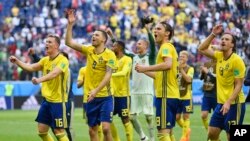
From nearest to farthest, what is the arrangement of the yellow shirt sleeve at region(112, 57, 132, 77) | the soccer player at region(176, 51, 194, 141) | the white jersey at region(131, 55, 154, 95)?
the yellow shirt sleeve at region(112, 57, 132, 77) → the white jersey at region(131, 55, 154, 95) → the soccer player at region(176, 51, 194, 141)

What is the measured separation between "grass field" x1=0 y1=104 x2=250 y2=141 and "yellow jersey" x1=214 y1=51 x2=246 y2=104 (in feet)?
20.3

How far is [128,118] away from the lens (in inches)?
765

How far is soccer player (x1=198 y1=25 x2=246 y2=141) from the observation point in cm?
1467

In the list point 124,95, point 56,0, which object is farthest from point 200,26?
point 124,95

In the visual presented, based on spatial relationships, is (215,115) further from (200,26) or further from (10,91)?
(200,26)

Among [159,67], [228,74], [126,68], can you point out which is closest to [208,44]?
[228,74]

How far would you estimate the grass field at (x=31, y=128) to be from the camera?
21625mm

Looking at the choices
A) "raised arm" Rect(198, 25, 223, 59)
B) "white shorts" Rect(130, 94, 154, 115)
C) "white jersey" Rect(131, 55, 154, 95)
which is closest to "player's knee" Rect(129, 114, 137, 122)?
"white shorts" Rect(130, 94, 154, 115)

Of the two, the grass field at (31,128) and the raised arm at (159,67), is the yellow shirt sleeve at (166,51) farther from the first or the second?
the grass field at (31,128)

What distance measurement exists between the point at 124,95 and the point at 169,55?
4.88 metres

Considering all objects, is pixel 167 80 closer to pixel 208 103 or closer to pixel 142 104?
pixel 142 104

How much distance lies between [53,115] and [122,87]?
13.7 ft

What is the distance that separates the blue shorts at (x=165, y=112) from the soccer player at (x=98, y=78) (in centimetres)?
116

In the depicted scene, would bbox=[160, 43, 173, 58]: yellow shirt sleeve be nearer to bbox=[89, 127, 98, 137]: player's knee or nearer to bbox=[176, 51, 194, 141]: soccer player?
bbox=[89, 127, 98, 137]: player's knee
